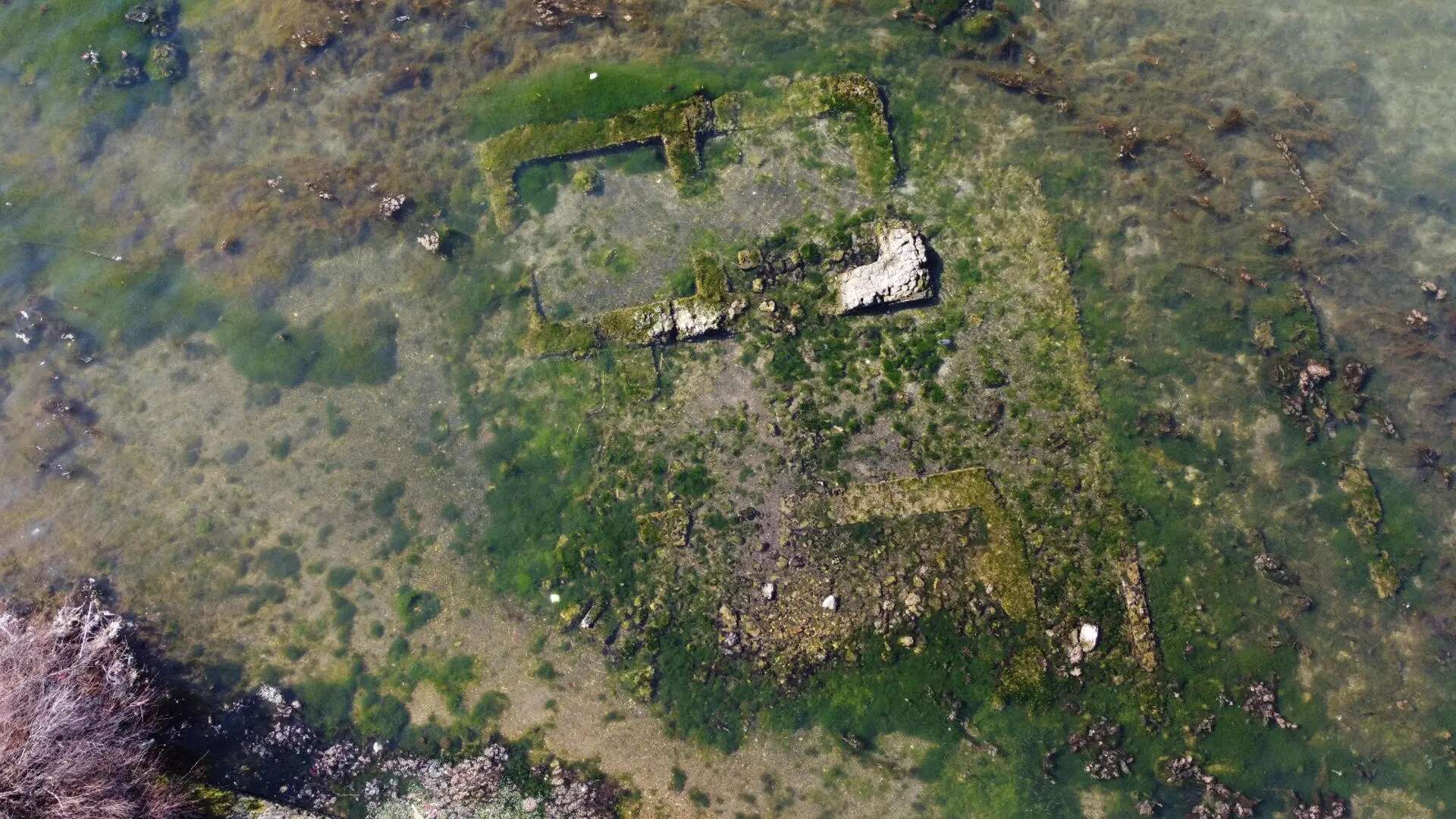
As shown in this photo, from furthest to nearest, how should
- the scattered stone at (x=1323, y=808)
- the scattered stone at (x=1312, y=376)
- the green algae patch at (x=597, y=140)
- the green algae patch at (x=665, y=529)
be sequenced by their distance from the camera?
1. the green algae patch at (x=597, y=140)
2. the scattered stone at (x=1312, y=376)
3. the green algae patch at (x=665, y=529)
4. the scattered stone at (x=1323, y=808)

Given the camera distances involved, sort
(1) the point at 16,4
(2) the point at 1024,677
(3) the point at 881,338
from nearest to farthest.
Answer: (2) the point at 1024,677, (3) the point at 881,338, (1) the point at 16,4

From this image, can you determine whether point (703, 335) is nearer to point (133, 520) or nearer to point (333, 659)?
point (333, 659)

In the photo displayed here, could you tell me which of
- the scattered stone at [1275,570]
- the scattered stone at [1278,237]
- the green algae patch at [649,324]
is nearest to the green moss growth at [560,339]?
the green algae patch at [649,324]

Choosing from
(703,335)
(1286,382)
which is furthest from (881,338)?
(1286,382)

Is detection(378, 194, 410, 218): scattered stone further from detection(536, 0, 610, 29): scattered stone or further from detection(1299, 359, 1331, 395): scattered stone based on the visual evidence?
detection(1299, 359, 1331, 395): scattered stone

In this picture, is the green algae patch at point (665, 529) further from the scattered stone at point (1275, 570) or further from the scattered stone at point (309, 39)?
the scattered stone at point (309, 39)
